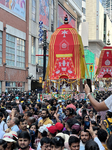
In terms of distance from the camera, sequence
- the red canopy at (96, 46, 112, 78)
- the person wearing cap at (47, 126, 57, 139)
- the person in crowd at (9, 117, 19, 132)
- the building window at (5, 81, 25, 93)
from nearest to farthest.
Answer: the person wearing cap at (47, 126, 57, 139), the person in crowd at (9, 117, 19, 132), the red canopy at (96, 46, 112, 78), the building window at (5, 81, 25, 93)

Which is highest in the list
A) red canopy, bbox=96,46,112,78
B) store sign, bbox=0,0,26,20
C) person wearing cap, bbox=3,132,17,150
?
store sign, bbox=0,0,26,20

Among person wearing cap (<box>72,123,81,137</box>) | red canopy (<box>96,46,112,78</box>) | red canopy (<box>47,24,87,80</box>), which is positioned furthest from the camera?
red canopy (<box>96,46,112,78</box>)

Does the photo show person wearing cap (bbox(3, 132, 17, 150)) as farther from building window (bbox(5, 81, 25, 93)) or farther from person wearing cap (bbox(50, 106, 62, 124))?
building window (bbox(5, 81, 25, 93))

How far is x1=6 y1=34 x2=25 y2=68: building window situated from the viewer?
3425 cm

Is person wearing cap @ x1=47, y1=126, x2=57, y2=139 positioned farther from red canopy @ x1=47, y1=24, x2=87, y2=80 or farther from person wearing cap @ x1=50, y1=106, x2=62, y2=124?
red canopy @ x1=47, y1=24, x2=87, y2=80

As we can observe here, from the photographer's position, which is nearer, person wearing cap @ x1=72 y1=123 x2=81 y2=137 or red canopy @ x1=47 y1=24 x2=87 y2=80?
person wearing cap @ x1=72 y1=123 x2=81 y2=137

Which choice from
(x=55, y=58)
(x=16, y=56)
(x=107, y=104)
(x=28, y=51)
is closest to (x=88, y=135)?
(x=107, y=104)

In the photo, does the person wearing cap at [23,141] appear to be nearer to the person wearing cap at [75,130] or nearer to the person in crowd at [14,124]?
the person wearing cap at [75,130]

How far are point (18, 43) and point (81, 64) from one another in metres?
17.3

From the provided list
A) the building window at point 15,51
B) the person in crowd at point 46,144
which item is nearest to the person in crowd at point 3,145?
the person in crowd at point 46,144

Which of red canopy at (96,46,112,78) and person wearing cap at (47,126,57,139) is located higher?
red canopy at (96,46,112,78)

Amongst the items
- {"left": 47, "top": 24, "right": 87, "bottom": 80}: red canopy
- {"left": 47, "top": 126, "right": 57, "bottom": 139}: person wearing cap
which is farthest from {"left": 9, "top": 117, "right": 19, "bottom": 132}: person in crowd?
{"left": 47, "top": 24, "right": 87, "bottom": 80}: red canopy

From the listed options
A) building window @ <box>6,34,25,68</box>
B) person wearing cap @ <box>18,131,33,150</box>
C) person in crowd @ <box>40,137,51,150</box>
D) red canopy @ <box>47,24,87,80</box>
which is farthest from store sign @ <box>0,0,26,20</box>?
person in crowd @ <box>40,137,51,150</box>

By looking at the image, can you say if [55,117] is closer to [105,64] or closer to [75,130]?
[75,130]
